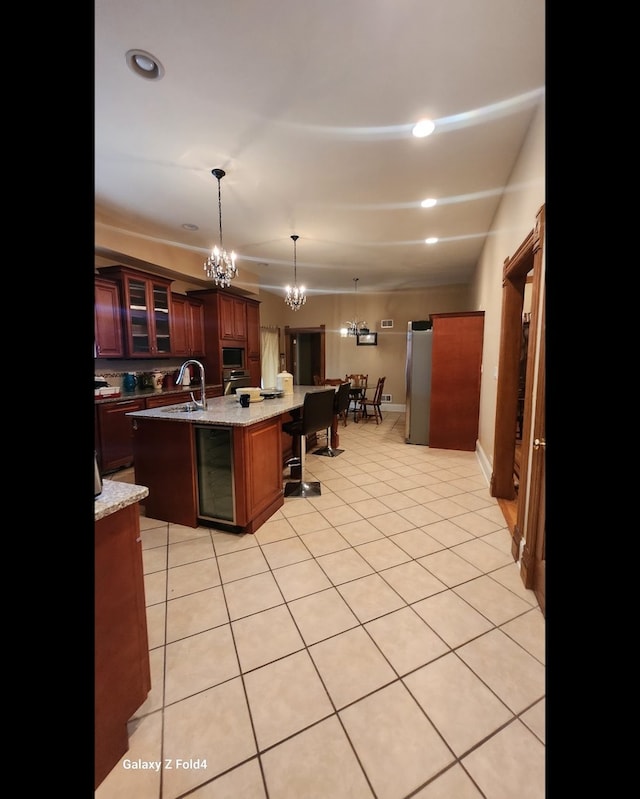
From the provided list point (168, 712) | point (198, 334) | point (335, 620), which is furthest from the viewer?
point (198, 334)

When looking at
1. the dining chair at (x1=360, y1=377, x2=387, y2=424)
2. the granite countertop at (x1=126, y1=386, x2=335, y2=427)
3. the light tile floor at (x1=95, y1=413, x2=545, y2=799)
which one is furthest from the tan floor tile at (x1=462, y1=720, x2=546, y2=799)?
the dining chair at (x1=360, y1=377, x2=387, y2=424)

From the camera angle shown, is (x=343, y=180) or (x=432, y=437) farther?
(x=432, y=437)

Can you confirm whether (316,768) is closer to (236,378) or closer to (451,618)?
(451,618)

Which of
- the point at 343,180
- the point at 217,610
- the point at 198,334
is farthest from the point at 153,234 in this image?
the point at 217,610

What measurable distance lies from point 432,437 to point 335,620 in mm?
3547

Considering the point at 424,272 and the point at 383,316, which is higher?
the point at 424,272

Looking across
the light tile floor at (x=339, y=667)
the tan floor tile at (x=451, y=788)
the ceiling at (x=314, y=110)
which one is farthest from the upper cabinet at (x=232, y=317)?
the tan floor tile at (x=451, y=788)

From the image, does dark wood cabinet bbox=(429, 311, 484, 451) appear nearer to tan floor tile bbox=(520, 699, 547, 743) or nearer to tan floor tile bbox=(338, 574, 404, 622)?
tan floor tile bbox=(338, 574, 404, 622)

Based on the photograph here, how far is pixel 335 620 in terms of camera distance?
1627mm

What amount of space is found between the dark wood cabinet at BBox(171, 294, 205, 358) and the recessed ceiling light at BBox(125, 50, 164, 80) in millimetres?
3125

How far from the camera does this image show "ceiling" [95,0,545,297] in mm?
1450
